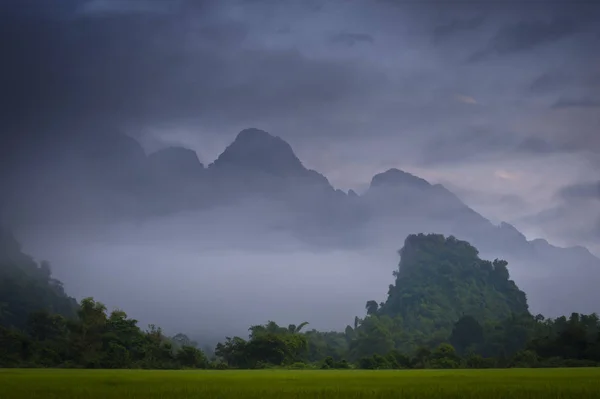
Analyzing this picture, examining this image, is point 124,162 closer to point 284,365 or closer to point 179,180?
point 179,180

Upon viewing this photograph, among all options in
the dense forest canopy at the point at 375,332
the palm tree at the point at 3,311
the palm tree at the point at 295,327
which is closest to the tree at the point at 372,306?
the dense forest canopy at the point at 375,332

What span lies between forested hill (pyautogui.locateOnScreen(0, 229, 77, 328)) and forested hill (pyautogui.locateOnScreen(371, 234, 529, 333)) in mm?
40457

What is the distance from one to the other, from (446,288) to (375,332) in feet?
96.6

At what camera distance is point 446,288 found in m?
79.2

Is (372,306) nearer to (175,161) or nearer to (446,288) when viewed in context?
(446,288)

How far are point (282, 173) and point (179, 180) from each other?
835 inches

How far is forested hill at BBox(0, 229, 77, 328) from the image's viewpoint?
52097 millimetres

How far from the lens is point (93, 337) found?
33906mm

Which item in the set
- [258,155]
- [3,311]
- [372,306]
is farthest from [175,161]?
[3,311]

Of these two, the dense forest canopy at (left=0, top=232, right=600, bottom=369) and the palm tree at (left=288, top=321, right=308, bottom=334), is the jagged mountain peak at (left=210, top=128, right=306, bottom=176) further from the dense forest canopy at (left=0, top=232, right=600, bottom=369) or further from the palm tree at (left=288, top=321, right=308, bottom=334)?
the palm tree at (left=288, top=321, right=308, bottom=334)

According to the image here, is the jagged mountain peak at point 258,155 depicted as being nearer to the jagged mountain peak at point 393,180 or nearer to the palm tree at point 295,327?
the jagged mountain peak at point 393,180

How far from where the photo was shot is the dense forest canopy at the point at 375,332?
109ft

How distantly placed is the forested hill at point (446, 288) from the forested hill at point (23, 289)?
40.5 metres

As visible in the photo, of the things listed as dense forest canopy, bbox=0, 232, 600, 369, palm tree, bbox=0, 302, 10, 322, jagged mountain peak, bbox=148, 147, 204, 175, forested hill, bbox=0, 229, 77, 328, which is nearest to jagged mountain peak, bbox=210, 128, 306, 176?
jagged mountain peak, bbox=148, 147, 204, 175
